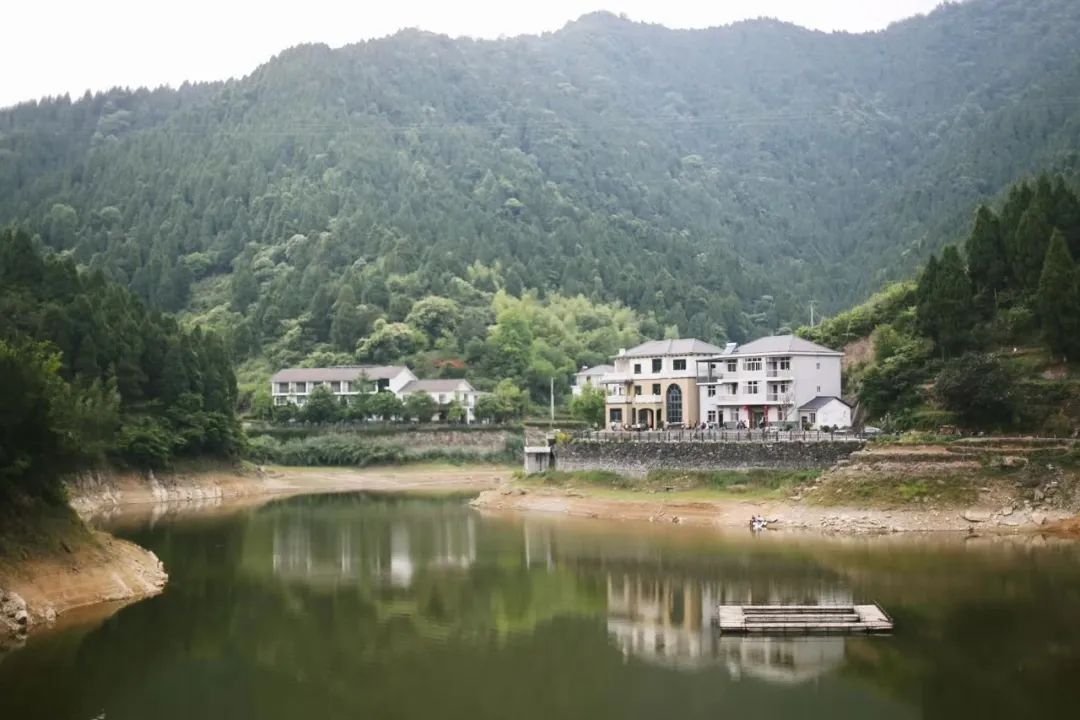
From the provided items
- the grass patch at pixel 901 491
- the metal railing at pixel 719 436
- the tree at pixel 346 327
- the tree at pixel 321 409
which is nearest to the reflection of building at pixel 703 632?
the grass patch at pixel 901 491

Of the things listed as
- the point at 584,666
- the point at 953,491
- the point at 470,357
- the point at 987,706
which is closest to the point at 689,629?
the point at 584,666

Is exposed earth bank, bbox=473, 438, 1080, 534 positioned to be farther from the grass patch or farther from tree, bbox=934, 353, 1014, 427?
tree, bbox=934, 353, 1014, 427

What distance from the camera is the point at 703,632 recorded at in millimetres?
32875

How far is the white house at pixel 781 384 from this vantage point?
7031 centimetres

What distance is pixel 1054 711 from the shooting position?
78.6 ft

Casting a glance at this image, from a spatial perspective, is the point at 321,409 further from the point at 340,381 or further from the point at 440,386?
the point at 440,386

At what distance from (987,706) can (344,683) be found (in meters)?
14.8

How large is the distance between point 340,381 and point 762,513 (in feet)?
236

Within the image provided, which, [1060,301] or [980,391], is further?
[1060,301]

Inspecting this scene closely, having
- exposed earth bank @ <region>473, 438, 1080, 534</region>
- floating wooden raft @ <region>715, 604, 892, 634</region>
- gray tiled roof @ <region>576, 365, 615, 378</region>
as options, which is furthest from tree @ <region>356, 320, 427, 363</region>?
floating wooden raft @ <region>715, 604, 892, 634</region>

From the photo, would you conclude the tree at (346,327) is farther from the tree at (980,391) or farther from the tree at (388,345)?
the tree at (980,391)

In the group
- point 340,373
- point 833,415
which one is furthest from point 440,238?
point 833,415

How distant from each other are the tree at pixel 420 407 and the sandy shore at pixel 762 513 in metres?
38.3

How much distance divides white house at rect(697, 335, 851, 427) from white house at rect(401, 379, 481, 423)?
4309cm
